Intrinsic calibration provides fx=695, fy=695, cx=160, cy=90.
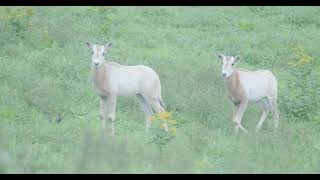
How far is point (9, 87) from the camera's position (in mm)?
15258

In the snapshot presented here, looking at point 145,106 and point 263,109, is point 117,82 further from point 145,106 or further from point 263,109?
point 263,109

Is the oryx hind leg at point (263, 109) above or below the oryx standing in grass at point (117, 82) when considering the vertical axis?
below

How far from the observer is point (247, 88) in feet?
50.1

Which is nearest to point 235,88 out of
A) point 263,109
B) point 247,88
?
point 247,88

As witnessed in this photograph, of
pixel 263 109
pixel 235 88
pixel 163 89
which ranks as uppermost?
pixel 235 88

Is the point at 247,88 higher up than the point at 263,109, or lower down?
higher up

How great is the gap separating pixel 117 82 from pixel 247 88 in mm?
3003

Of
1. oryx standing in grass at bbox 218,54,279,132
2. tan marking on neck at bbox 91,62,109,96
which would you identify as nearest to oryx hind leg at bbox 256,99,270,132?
oryx standing in grass at bbox 218,54,279,132

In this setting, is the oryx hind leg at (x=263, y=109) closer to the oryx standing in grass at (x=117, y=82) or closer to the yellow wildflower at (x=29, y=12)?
the oryx standing in grass at (x=117, y=82)

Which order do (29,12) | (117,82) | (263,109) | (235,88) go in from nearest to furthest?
1. (117,82)
2. (235,88)
3. (263,109)
4. (29,12)

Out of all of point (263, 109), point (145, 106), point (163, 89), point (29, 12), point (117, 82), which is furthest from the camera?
point (29, 12)

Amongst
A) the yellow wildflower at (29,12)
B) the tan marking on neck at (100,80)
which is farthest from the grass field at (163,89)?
the tan marking on neck at (100,80)

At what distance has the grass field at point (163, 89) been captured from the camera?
10.4 meters

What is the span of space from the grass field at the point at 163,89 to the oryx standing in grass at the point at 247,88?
12.0 inches
